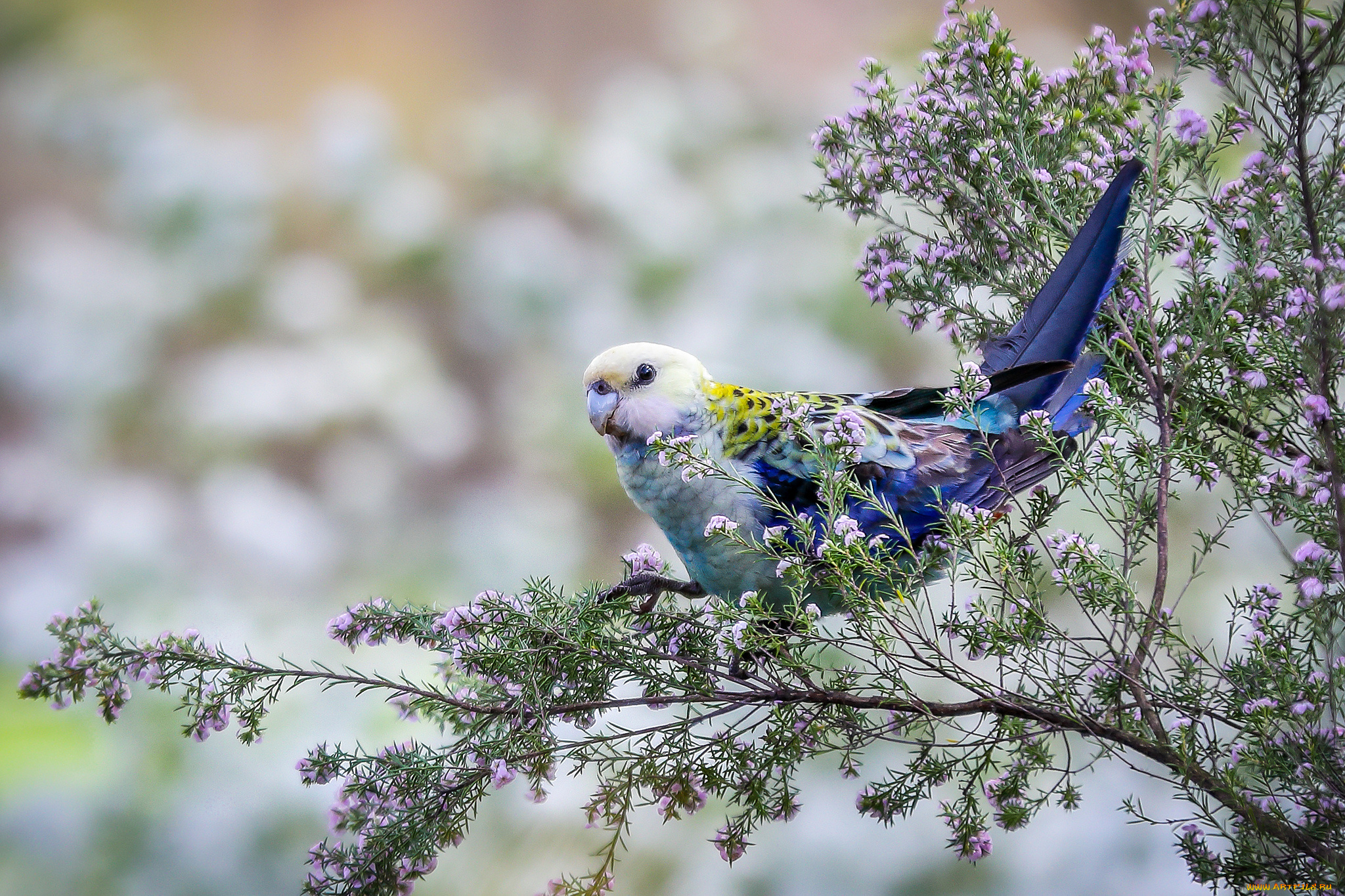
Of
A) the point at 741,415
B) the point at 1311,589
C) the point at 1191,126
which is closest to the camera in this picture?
the point at 1311,589

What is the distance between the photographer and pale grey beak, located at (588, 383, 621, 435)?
725 millimetres

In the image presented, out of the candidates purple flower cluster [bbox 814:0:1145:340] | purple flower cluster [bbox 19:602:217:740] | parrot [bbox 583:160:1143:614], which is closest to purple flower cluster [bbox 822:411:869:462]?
parrot [bbox 583:160:1143:614]

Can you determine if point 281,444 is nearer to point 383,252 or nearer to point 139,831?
point 383,252

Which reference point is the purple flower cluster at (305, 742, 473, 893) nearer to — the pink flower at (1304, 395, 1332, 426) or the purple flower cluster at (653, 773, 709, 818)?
the purple flower cluster at (653, 773, 709, 818)

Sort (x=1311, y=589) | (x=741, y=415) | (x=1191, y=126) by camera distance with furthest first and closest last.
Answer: (x=741, y=415), (x=1191, y=126), (x=1311, y=589)

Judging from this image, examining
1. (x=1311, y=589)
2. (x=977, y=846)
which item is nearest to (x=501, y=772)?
(x=977, y=846)

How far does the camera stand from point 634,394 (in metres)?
0.73

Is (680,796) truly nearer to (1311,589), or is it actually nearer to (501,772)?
(501,772)

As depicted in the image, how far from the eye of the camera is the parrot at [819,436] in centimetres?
70

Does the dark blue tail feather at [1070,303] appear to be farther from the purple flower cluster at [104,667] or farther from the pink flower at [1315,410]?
the purple flower cluster at [104,667]

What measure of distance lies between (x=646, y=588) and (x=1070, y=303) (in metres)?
0.33

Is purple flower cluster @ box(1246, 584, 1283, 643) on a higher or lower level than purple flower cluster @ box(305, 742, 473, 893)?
lower

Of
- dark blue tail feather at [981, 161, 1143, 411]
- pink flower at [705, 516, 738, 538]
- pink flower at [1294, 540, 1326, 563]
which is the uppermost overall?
dark blue tail feather at [981, 161, 1143, 411]

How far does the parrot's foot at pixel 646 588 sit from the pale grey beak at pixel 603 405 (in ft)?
0.33
